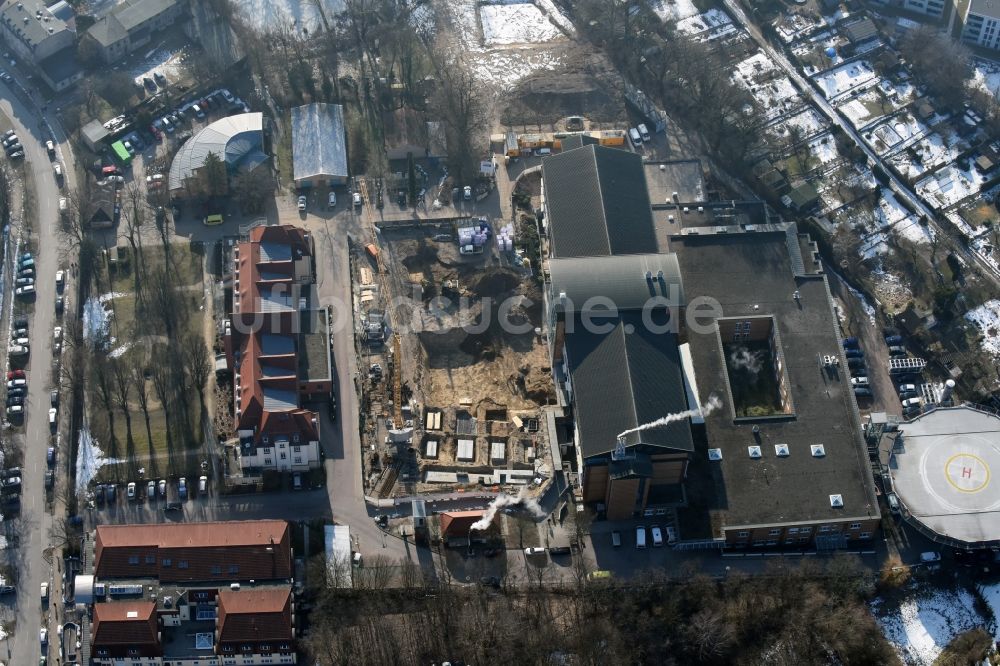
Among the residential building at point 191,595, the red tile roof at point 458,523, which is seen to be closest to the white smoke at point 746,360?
the red tile roof at point 458,523

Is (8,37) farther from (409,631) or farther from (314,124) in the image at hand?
(409,631)

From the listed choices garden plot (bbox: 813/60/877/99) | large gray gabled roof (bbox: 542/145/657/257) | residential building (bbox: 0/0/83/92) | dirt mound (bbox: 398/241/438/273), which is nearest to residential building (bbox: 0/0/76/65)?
residential building (bbox: 0/0/83/92)

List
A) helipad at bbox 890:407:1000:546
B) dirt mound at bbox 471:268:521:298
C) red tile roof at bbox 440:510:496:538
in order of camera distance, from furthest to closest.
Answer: dirt mound at bbox 471:268:521:298 → red tile roof at bbox 440:510:496:538 → helipad at bbox 890:407:1000:546

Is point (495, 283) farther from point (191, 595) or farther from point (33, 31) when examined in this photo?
point (33, 31)

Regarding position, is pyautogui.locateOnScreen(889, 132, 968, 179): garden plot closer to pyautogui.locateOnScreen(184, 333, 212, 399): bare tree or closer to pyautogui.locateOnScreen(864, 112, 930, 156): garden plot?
pyautogui.locateOnScreen(864, 112, 930, 156): garden plot

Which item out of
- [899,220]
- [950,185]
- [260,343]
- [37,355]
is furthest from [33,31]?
[950,185]

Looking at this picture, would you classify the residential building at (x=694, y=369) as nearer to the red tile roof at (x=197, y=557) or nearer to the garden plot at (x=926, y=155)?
the garden plot at (x=926, y=155)

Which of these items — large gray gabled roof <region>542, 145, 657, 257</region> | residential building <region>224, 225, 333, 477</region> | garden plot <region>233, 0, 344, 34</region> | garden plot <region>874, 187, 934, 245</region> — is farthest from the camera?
garden plot <region>233, 0, 344, 34</region>
